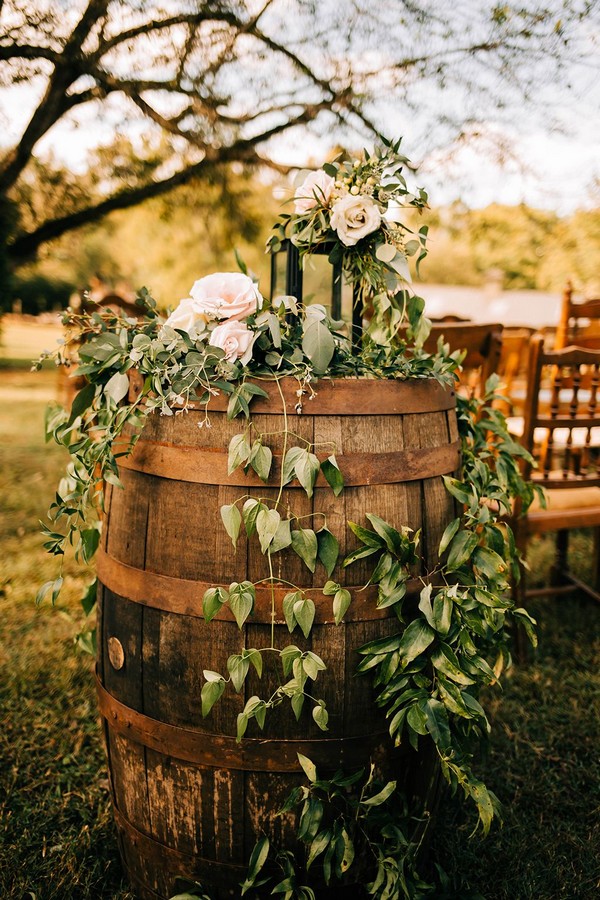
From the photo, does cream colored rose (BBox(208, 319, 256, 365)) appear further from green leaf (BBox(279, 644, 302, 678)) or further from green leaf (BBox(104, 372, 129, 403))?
green leaf (BBox(279, 644, 302, 678))

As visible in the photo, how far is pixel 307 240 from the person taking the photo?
5.03ft

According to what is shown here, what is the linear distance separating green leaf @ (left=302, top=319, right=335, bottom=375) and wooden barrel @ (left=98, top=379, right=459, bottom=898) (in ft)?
0.13

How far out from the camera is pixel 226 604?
1272 millimetres

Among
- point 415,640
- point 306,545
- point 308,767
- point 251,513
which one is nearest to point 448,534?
point 415,640

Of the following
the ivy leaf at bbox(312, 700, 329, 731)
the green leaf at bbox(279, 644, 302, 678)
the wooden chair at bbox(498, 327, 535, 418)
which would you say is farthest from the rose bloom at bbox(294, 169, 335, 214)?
the wooden chair at bbox(498, 327, 535, 418)

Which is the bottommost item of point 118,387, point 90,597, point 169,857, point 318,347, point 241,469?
point 169,857

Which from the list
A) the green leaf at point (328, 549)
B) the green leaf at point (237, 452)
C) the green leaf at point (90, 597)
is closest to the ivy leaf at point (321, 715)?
the green leaf at point (328, 549)

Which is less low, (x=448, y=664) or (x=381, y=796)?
(x=448, y=664)

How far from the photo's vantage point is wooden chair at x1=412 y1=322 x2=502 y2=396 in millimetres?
2334

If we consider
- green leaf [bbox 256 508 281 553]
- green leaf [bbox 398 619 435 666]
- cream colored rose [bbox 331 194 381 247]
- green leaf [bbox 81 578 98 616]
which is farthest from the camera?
green leaf [bbox 81 578 98 616]

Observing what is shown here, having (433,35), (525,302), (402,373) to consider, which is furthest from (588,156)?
(525,302)

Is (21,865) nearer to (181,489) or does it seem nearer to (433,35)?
(181,489)

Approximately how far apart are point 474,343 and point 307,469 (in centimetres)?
143

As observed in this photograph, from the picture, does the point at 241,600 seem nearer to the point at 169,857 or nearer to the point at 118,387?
the point at 118,387
